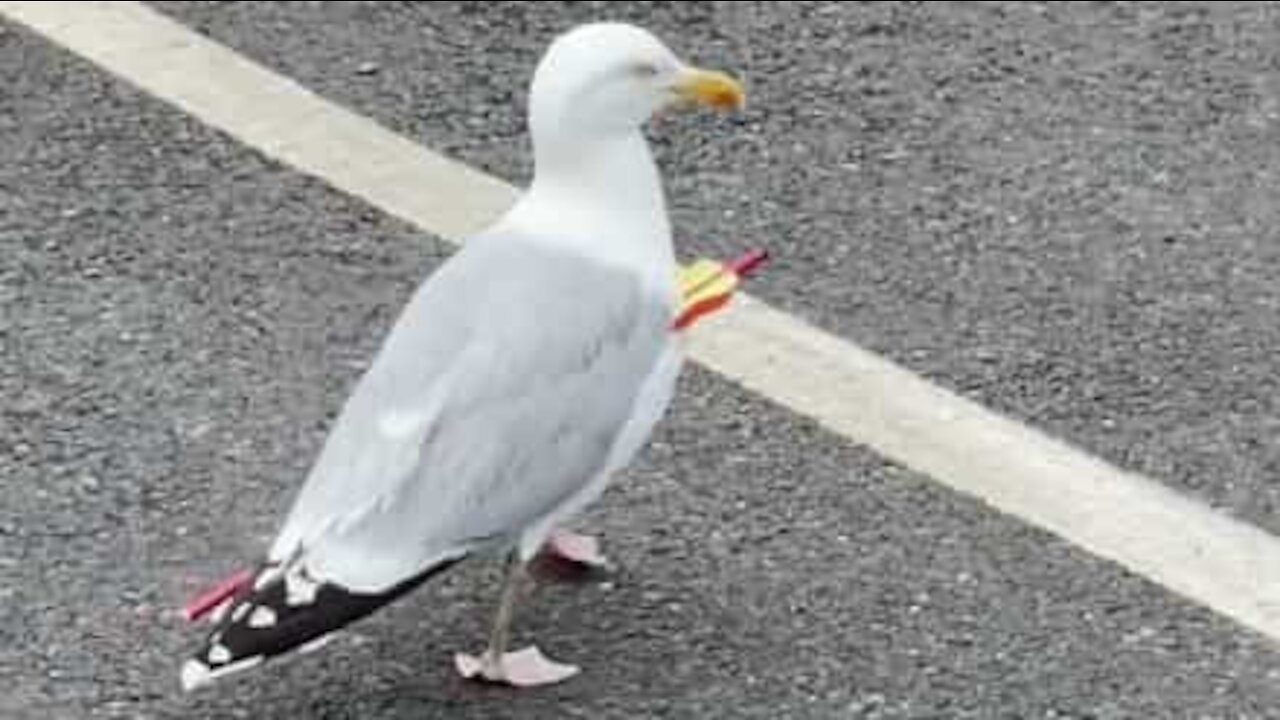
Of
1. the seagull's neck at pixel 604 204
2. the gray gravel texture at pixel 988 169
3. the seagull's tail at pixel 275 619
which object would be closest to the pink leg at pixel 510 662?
the seagull's tail at pixel 275 619

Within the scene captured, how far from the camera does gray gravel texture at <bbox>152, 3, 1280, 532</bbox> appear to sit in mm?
4684

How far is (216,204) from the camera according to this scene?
5.15 metres

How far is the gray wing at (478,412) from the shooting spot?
384 cm

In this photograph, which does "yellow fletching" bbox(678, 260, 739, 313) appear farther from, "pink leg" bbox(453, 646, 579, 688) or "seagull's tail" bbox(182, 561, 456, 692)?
"seagull's tail" bbox(182, 561, 456, 692)

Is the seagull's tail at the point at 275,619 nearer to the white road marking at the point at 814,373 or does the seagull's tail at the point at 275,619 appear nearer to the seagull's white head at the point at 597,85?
the seagull's white head at the point at 597,85

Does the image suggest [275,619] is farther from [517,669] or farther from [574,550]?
[574,550]

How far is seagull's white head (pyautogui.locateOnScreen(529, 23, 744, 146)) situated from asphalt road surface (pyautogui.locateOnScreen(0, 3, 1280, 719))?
1.79ft

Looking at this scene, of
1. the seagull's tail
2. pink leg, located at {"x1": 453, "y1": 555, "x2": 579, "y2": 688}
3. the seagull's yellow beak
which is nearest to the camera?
the seagull's tail

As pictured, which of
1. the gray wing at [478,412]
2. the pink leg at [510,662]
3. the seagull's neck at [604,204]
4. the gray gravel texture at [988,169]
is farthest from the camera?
the gray gravel texture at [988,169]

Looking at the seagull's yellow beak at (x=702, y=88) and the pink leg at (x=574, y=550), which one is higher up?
the seagull's yellow beak at (x=702, y=88)

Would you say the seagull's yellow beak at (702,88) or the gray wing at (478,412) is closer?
the gray wing at (478,412)

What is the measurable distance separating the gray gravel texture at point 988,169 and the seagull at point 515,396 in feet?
2.40

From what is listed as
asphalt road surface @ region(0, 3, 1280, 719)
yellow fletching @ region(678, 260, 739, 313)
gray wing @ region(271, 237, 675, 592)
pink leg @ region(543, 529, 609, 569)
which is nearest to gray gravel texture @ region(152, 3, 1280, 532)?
asphalt road surface @ region(0, 3, 1280, 719)

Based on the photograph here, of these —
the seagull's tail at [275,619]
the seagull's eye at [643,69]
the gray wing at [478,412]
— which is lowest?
the seagull's tail at [275,619]
